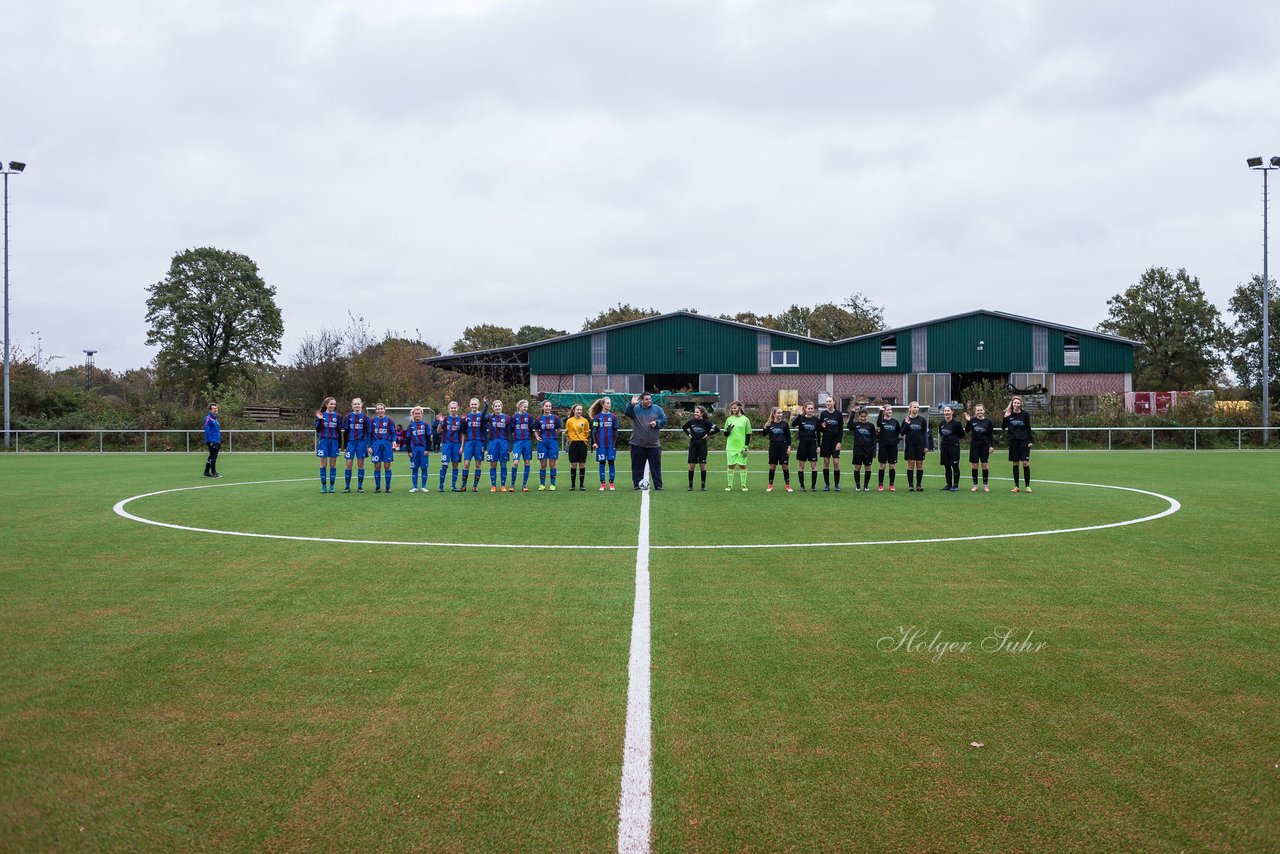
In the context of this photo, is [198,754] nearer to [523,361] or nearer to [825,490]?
[825,490]

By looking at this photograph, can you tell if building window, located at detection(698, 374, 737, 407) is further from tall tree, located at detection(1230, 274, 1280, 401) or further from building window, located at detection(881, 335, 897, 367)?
tall tree, located at detection(1230, 274, 1280, 401)

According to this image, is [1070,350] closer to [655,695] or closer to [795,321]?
[795,321]

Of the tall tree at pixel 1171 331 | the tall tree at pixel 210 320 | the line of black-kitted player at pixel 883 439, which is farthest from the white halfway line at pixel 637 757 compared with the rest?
the tall tree at pixel 1171 331

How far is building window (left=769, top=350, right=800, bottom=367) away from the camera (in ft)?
168

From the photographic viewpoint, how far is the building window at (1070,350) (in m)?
50.3

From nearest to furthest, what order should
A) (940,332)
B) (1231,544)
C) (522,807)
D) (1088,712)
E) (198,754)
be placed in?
(522,807)
(198,754)
(1088,712)
(1231,544)
(940,332)

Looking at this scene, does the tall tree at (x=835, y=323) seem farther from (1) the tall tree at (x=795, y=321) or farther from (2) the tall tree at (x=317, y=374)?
(2) the tall tree at (x=317, y=374)

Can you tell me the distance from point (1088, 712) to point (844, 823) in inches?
72.2

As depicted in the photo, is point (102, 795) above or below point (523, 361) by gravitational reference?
below

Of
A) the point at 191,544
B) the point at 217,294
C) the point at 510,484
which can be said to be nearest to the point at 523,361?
the point at 217,294

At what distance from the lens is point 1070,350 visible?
165 feet

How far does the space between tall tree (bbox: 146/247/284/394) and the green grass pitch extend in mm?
53955

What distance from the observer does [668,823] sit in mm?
3311

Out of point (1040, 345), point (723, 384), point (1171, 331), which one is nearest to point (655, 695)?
point (723, 384)
